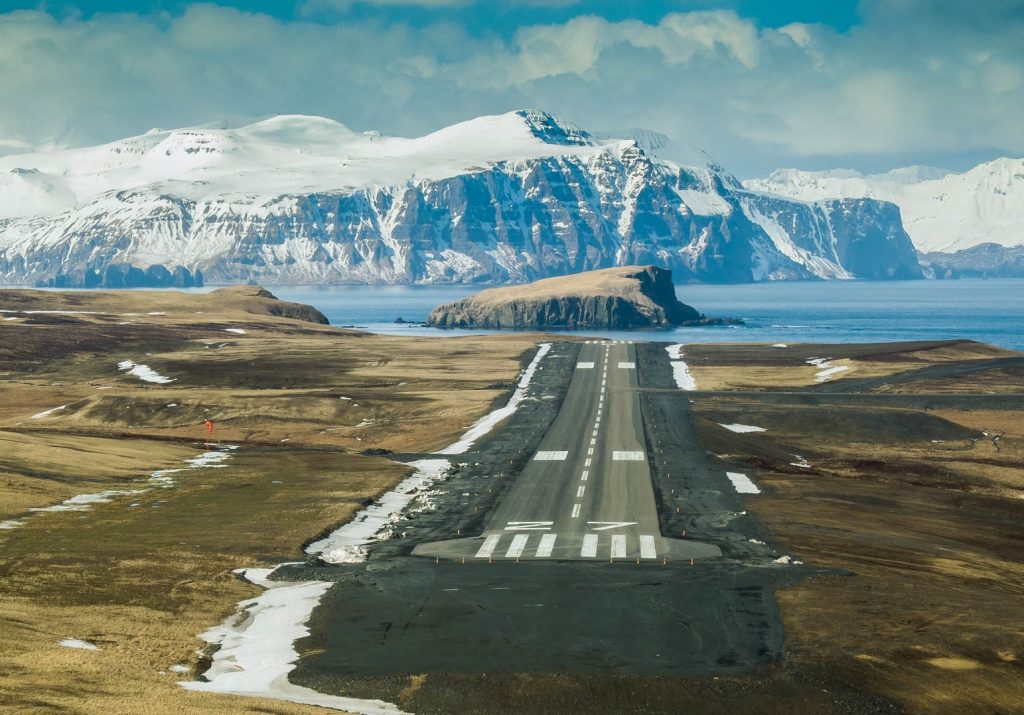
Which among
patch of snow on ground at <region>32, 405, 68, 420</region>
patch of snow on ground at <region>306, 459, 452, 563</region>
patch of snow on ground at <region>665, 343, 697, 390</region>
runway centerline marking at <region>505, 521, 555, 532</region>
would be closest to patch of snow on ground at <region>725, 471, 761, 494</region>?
runway centerline marking at <region>505, 521, 555, 532</region>

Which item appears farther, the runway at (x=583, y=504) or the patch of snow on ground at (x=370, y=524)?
the runway at (x=583, y=504)

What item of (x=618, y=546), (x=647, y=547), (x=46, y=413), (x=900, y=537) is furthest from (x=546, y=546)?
(x=46, y=413)

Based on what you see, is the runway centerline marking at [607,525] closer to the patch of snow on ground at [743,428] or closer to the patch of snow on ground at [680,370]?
the patch of snow on ground at [743,428]

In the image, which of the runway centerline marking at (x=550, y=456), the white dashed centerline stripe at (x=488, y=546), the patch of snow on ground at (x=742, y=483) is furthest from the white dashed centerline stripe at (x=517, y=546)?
the runway centerline marking at (x=550, y=456)

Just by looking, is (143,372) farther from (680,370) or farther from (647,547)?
(647,547)

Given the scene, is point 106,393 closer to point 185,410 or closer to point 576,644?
point 185,410

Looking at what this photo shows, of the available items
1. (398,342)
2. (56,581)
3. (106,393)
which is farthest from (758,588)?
(398,342)
